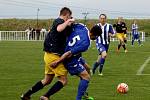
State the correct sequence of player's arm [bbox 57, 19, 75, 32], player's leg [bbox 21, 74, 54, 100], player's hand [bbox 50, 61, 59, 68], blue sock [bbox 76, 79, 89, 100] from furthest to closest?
player's leg [bbox 21, 74, 54, 100]
blue sock [bbox 76, 79, 89, 100]
player's hand [bbox 50, 61, 59, 68]
player's arm [bbox 57, 19, 75, 32]

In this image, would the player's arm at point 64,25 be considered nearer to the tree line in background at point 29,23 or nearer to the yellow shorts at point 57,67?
the yellow shorts at point 57,67

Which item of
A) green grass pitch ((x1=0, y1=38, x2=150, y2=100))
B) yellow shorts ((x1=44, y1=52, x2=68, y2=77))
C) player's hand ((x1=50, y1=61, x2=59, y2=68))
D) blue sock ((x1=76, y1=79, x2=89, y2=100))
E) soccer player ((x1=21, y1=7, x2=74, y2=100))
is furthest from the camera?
green grass pitch ((x1=0, y1=38, x2=150, y2=100))

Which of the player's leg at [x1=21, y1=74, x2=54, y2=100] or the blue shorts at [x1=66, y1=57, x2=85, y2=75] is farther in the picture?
the player's leg at [x1=21, y1=74, x2=54, y2=100]

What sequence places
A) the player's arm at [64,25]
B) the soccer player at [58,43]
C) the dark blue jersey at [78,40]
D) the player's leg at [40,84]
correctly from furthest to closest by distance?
the player's leg at [40,84] → the soccer player at [58,43] → the dark blue jersey at [78,40] → the player's arm at [64,25]

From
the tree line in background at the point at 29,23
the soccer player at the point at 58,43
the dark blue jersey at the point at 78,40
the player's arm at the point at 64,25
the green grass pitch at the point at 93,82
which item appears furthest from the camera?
the tree line in background at the point at 29,23

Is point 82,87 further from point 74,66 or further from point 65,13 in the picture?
point 65,13

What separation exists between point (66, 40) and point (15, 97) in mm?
2462

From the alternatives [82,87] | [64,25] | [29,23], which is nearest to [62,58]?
[64,25]

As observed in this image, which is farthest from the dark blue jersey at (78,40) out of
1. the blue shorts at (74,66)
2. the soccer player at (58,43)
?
the blue shorts at (74,66)

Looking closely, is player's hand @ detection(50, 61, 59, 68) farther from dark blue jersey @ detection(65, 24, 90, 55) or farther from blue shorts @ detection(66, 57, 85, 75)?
dark blue jersey @ detection(65, 24, 90, 55)

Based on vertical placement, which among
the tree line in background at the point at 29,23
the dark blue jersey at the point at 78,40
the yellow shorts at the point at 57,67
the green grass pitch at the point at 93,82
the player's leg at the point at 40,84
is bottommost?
the tree line in background at the point at 29,23

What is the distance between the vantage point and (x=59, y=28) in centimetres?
1083

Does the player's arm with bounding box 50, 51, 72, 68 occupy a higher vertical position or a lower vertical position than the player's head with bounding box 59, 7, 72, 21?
lower

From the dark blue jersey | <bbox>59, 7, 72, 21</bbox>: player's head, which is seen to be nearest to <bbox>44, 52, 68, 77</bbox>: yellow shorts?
the dark blue jersey
